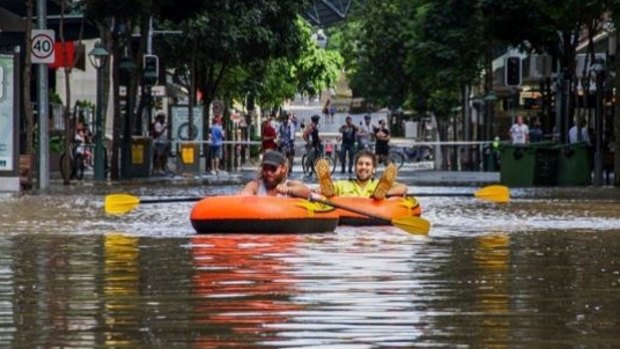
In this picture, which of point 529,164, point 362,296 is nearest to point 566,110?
point 529,164

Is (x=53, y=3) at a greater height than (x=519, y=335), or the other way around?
(x=53, y=3)

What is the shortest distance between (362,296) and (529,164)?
113 feet

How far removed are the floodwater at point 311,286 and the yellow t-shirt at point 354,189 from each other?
95cm

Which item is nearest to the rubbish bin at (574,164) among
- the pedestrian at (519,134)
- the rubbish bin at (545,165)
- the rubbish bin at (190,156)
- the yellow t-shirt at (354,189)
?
the rubbish bin at (545,165)

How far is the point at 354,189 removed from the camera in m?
26.0

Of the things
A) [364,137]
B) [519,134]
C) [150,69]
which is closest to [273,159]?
[150,69]

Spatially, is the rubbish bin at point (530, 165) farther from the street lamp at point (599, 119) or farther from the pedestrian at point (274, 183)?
the pedestrian at point (274, 183)

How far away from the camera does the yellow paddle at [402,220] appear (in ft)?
75.8

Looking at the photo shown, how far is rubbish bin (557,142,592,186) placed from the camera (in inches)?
1873

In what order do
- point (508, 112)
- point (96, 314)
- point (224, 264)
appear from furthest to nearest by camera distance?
point (508, 112) → point (224, 264) → point (96, 314)

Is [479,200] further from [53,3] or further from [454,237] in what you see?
[53,3]

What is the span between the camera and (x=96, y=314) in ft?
42.3

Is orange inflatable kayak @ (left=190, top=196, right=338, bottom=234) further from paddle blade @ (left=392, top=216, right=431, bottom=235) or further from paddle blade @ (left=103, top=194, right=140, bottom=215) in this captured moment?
paddle blade @ (left=103, top=194, right=140, bottom=215)

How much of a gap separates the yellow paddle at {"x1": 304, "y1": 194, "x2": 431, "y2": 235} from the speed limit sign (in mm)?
18035
